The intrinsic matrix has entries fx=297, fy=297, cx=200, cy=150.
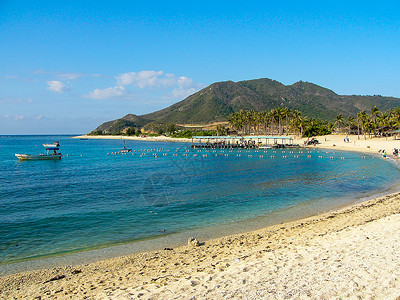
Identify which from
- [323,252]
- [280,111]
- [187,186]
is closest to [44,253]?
[323,252]

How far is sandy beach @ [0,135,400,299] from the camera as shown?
7.03 metres

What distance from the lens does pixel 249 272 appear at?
27.1 ft

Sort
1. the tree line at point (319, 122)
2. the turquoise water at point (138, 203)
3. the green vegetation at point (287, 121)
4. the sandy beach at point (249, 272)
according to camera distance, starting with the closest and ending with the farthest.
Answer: the sandy beach at point (249, 272) < the turquoise water at point (138, 203) < the tree line at point (319, 122) < the green vegetation at point (287, 121)

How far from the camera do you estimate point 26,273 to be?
980 cm

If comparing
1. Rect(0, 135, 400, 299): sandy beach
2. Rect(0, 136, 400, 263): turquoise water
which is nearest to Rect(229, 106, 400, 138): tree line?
Rect(0, 136, 400, 263): turquoise water

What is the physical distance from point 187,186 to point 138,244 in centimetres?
1528

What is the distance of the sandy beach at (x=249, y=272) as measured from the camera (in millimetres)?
7027

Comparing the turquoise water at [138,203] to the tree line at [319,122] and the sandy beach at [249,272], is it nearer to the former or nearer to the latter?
the sandy beach at [249,272]

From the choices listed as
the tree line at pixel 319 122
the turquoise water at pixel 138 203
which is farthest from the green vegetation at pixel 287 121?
the turquoise water at pixel 138 203

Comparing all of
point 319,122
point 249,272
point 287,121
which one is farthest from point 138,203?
point 319,122

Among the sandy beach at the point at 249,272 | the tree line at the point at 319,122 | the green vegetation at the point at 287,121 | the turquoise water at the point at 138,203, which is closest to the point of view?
the sandy beach at the point at 249,272

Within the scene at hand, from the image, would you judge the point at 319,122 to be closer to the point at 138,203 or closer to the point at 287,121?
the point at 287,121

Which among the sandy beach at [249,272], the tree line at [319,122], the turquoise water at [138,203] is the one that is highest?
the tree line at [319,122]

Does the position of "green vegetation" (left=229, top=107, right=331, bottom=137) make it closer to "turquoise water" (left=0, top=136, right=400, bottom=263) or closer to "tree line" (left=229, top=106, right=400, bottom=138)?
"tree line" (left=229, top=106, right=400, bottom=138)
